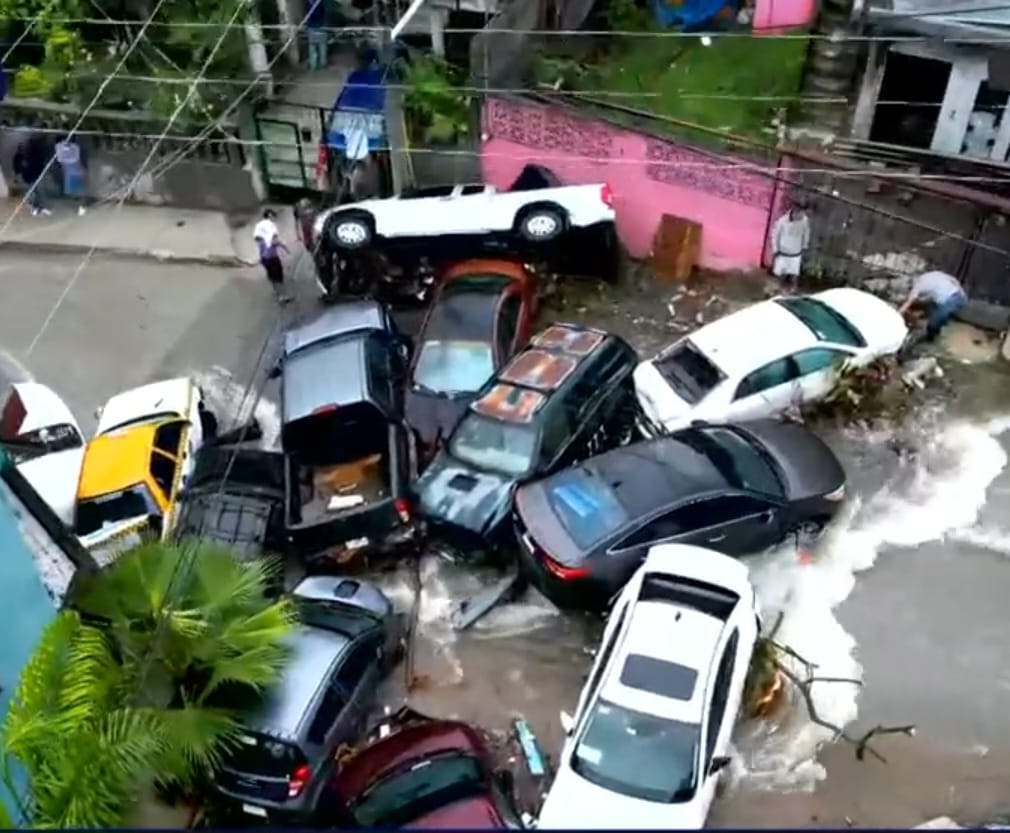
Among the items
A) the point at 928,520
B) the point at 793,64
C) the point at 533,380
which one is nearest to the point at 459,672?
the point at 533,380

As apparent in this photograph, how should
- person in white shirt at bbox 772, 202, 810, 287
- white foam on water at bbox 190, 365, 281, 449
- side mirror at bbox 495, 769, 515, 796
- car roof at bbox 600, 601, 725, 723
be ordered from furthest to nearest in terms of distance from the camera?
person in white shirt at bbox 772, 202, 810, 287 < white foam on water at bbox 190, 365, 281, 449 < side mirror at bbox 495, 769, 515, 796 < car roof at bbox 600, 601, 725, 723

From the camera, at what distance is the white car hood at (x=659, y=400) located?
41.1ft

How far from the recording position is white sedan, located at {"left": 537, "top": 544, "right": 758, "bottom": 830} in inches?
360

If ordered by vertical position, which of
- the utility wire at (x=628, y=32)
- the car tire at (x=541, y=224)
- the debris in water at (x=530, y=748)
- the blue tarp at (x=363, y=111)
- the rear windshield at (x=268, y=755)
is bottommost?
the debris in water at (x=530, y=748)

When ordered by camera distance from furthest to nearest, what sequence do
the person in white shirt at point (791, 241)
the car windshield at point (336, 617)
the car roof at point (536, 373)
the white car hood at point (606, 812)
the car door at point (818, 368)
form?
the person in white shirt at point (791, 241) < the car door at point (818, 368) < the car roof at point (536, 373) < the car windshield at point (336, 617) < the white car hood at point (606, 812)

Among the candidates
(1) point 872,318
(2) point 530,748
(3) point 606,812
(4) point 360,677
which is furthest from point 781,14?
(3) point 606,812

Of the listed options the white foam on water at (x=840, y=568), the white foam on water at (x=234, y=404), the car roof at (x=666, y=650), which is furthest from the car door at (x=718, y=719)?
the white foam on water at (x=234, y=404)

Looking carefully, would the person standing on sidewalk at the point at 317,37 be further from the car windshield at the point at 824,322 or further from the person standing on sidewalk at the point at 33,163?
the car windshield at the point at 824,322

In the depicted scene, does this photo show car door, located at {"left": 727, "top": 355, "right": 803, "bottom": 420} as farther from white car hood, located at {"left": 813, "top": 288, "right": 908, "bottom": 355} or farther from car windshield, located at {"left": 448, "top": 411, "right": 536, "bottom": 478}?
car windshield, located at {"left": 448, "top": 411, "right": 536, "bottom": 478}

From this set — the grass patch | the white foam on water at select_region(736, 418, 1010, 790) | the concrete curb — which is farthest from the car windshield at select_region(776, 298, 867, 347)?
the concrete curb

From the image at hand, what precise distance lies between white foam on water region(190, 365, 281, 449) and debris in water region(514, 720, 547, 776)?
4.59 metres

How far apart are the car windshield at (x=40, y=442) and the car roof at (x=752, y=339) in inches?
272

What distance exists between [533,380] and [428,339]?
1521 mm

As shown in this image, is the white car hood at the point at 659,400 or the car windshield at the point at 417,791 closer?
the car windshield at the point at 417,791
